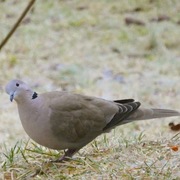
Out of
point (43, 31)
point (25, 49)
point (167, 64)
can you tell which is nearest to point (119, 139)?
point (167, 64)

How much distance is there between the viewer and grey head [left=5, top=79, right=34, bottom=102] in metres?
3.49

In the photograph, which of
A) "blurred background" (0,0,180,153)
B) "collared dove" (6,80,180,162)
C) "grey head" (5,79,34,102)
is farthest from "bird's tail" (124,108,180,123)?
"blurred background" (0,0,180,153)

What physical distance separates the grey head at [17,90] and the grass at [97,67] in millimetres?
383

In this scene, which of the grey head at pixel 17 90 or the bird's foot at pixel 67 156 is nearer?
the grey head at pixel 17 90

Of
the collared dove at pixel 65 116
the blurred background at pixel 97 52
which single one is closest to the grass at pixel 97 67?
the blurred background at pixel 97 52

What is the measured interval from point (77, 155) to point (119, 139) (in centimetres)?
48

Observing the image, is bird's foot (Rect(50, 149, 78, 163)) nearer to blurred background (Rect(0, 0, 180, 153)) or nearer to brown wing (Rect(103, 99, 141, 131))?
brown wing (Rect(103, 99, 141, 131))

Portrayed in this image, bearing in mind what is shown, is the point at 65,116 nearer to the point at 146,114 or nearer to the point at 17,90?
the point at 17,90

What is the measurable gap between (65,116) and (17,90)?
1.09 feet

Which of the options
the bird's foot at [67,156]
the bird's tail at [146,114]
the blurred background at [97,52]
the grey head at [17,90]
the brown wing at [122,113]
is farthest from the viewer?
the blurred background at [97,52]

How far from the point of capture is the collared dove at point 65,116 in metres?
3.52

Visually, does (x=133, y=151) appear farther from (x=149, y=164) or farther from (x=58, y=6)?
(x=58, y=6)

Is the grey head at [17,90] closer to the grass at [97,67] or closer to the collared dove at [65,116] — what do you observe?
the collared dove at [65,116]

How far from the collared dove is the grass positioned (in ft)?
0.39
